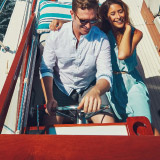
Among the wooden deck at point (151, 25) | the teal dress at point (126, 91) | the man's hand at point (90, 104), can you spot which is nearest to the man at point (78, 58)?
the teal dress at point (126, 91)

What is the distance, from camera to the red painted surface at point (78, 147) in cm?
42

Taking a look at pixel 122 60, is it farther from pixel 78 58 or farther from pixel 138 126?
pixel 138 126

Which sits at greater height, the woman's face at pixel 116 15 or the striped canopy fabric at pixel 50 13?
the striped canopy fabric at pixel 50 13

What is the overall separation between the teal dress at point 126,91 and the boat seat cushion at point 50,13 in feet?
3.90

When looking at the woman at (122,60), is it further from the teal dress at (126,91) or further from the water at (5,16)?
the water at (5,16)

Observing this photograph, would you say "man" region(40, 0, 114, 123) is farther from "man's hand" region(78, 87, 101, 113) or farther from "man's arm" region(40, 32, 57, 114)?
"man's hand" region(78, 87, 101, 113)

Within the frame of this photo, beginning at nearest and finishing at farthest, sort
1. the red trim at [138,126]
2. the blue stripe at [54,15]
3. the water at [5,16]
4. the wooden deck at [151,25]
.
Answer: the red trim at [138,126], the blue stripe at [54,15], the wooden deck at [151,25], the water at [5,16]

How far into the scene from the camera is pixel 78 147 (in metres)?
0.43

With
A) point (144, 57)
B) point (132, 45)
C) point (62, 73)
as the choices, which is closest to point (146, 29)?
point (144, 57)

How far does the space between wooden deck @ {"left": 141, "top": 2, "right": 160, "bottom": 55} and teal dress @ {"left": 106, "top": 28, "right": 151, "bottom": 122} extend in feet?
4.23

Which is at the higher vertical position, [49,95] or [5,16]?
[5,16]

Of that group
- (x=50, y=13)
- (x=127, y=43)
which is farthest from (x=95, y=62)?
(x=50, y=13)

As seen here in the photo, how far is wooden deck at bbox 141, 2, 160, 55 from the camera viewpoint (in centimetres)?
312

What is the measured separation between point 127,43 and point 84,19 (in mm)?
610
